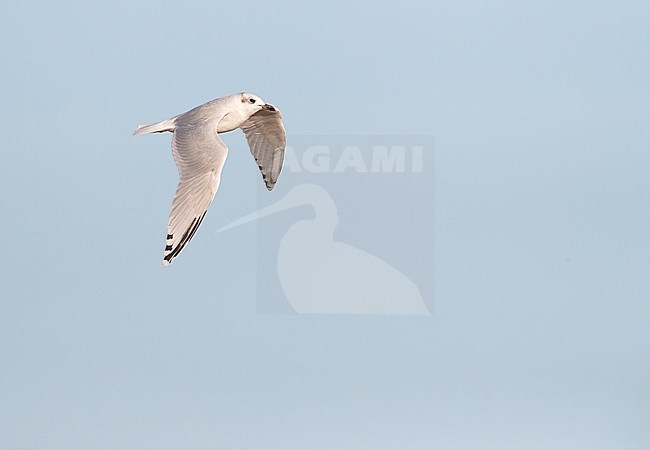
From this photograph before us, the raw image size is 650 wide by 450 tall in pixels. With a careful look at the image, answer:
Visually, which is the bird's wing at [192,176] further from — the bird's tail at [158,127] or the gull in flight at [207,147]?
the bird's tail at [158,127]

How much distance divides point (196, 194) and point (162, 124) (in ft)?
3.14

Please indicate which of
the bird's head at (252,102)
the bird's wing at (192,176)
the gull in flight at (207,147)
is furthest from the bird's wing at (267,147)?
the bird's wing at (192,176)

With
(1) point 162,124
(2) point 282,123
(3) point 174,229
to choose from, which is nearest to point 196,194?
(3) point 174,229

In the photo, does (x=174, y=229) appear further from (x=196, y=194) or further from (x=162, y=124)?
(x=162, y=124)

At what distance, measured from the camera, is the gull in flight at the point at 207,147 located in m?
6.83

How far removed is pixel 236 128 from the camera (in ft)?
26.5

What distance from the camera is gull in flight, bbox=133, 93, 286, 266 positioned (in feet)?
22.4

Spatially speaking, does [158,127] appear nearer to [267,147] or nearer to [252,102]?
[252,102]

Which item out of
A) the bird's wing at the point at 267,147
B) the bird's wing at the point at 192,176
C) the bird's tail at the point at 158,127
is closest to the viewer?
the bird's wing at the point at 192,176

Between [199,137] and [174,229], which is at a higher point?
[199,137]

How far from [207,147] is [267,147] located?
142cm

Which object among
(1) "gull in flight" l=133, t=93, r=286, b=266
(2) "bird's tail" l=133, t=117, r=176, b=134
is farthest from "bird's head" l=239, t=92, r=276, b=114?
(2) "bird's tail" l=133, t=117, r=176, b=134

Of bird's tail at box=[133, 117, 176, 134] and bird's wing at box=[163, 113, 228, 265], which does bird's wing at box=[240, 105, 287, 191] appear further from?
bird's wing at box=[163, 113, 228, 265]

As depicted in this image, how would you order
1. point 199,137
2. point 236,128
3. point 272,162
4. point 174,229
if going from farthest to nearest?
point 272,162
point 236,128
point 199,137
point 174,229
